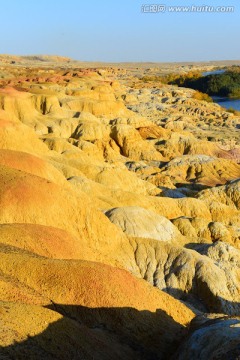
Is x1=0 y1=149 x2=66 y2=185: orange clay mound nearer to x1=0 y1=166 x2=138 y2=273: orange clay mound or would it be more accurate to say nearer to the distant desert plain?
the distant desert plain

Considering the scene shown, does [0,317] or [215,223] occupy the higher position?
[0,317]

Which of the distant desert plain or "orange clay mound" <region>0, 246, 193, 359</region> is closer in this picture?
the distant desert plain

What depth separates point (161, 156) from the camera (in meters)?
53.9

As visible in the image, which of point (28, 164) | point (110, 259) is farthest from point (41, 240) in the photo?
point (28, 164)

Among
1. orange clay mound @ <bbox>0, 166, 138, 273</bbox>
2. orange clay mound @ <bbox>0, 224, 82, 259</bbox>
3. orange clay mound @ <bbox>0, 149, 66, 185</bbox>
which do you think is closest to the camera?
orange clay mound @ <bbox>0, 224, 82, 259</bbox>

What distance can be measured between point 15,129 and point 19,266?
20273 millimetres

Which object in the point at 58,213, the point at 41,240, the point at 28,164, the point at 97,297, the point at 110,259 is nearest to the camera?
the point at 97,297

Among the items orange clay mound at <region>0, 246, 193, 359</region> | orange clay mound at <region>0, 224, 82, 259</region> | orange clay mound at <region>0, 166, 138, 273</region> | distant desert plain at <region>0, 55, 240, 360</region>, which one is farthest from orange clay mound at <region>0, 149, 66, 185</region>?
orange clay mound at <region>0, 246, 193, 359</region>

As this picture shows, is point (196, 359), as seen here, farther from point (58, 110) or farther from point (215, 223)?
point (58, 110)

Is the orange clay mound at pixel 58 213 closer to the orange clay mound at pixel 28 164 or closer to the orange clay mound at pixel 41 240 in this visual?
the orange clay mound at pixel 41 240

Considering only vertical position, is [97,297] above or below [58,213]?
below

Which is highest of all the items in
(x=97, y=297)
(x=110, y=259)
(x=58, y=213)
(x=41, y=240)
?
(x=41, y=240)

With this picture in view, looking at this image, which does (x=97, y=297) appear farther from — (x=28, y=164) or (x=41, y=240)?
(x=28, y=164)

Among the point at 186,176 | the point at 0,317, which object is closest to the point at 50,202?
the point at 0,317
